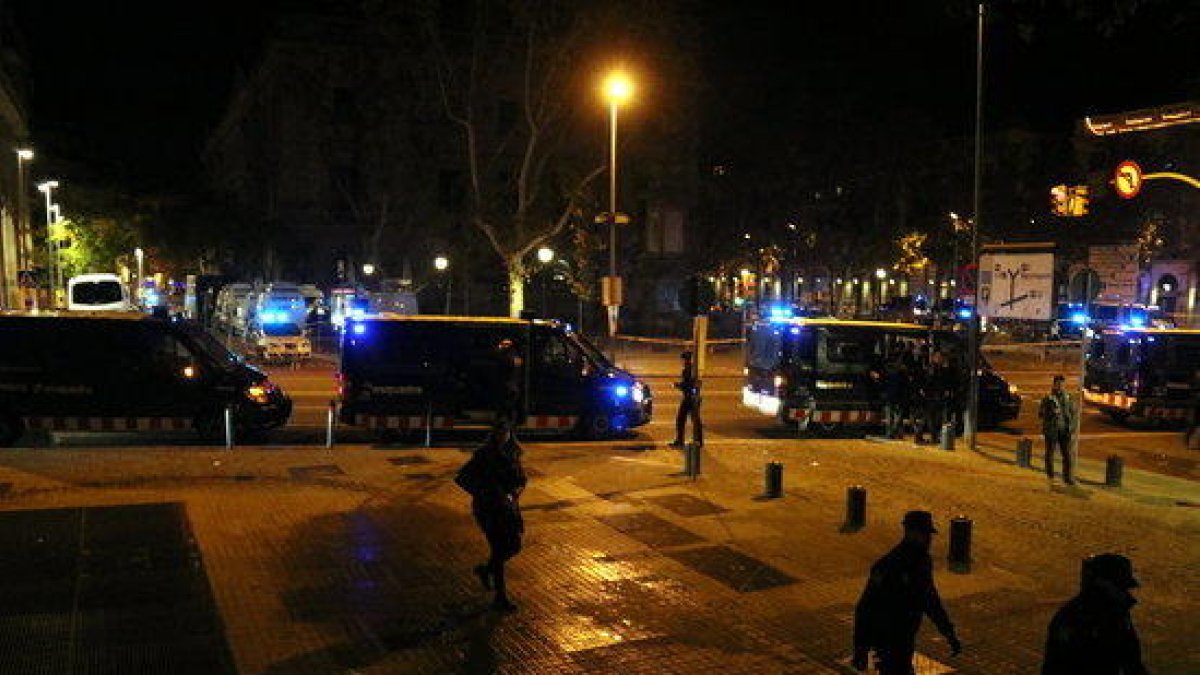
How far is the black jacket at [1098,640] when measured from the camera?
4.48 meters

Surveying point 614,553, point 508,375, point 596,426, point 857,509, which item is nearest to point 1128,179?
point 857,509

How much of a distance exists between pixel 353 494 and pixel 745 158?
5293cm

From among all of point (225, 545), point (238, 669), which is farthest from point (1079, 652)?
point (225, 545)

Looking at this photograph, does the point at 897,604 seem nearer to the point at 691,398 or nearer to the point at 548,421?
the point at 691,398

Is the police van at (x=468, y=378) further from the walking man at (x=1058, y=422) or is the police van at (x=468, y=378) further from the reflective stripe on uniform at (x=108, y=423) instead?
the walking man at (x=1058, y=422)

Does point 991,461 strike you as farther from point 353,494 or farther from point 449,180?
point 449,180

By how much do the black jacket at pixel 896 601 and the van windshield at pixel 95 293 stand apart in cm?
3886

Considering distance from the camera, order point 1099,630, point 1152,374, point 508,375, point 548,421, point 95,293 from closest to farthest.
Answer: point 1099,630 < point 508,375 < point 548,421 < point 1152,374 < point 95,293

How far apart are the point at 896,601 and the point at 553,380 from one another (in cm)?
1152

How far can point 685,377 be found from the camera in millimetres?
15250

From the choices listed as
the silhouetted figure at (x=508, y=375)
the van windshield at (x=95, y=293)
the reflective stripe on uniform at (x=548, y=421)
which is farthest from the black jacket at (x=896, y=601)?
the van windshield at (x=95, y=293)

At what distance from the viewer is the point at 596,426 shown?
16.8 metres

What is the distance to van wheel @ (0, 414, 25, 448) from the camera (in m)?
14.7

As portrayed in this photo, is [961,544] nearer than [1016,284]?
Yes
